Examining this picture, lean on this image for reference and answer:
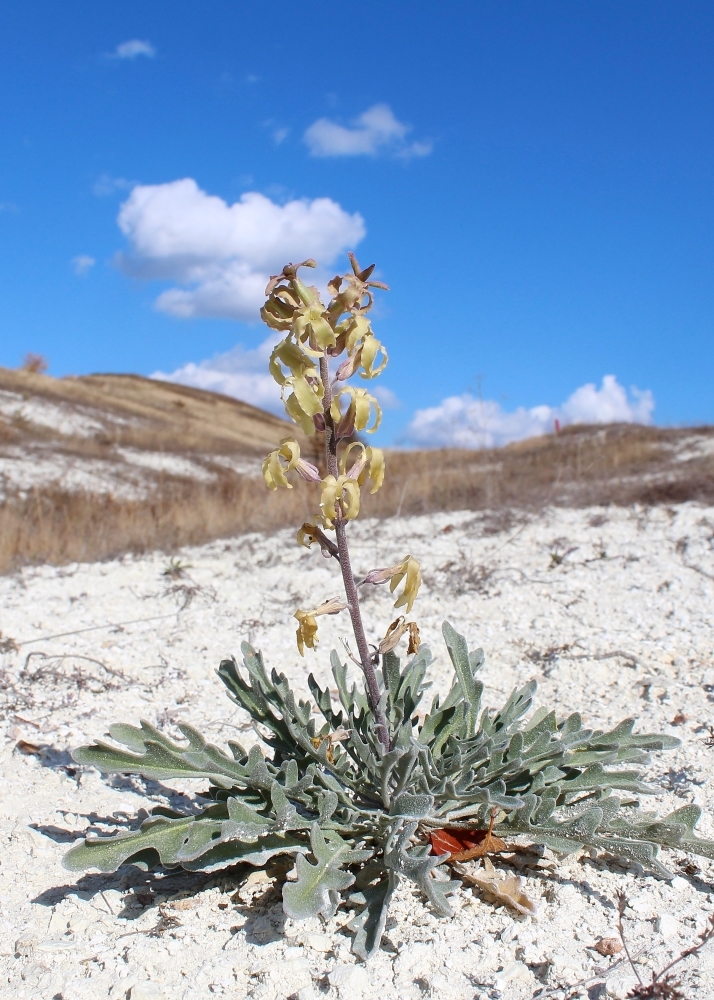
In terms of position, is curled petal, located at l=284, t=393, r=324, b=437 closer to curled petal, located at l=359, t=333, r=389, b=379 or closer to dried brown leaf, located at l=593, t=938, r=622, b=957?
curled petal, located at l=359, t=333, r=389, b=379

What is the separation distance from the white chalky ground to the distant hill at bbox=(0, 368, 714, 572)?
94cm

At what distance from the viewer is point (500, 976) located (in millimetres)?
2014

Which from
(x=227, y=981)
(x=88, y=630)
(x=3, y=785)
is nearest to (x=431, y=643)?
(x=88, y=630)

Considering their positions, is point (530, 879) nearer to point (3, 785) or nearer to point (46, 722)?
point (3, 785)

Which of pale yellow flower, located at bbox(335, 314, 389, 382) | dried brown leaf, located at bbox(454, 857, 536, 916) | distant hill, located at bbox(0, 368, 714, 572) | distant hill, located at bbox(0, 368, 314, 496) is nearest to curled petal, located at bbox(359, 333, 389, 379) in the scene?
pale yellow flower, located at bbox(335, 314, 389, 382)

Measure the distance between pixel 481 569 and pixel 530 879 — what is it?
11.3 ft

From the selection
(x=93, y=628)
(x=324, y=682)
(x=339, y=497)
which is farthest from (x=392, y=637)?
(x=93, y=628)

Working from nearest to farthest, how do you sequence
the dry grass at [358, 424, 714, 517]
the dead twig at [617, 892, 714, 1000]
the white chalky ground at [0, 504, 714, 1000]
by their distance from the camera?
the dead twig at [617, 892, 714, 1000], the white chalky ground at [0, 504, 714, 1000], the dry grass at [358, 424, 714, 517]

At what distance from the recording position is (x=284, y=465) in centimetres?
223

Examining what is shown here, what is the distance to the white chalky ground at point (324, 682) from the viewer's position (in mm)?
2066

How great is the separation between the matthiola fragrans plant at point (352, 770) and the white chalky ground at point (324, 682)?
0.49ft

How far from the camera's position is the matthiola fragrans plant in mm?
2150

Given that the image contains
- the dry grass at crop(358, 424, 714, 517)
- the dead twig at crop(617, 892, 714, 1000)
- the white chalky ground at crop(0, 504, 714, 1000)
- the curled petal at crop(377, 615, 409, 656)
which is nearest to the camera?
the dead twig at crop(617, 892, 714, 1000)

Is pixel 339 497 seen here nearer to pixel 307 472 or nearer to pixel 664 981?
pixel 307 472
